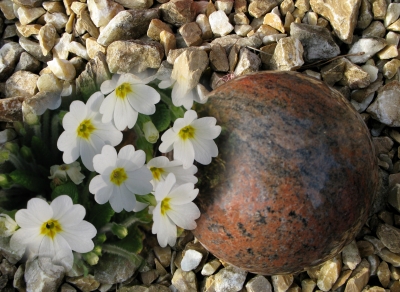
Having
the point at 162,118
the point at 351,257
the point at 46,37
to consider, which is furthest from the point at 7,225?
the point at 351,257

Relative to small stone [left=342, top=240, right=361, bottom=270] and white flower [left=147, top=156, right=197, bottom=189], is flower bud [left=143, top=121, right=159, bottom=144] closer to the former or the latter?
white flower [left=147, top=156, right=197, bottom=189]

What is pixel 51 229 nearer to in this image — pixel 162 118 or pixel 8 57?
pixel 162 118

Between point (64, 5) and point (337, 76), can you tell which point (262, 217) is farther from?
point (64, 5)

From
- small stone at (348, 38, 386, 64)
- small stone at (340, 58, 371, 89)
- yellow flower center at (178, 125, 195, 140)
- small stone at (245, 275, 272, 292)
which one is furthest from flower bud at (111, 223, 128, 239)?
small stone at (348, 38, 386, 64)

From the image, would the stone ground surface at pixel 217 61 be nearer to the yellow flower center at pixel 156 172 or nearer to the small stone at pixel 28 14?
the small stone at pixel 28 14

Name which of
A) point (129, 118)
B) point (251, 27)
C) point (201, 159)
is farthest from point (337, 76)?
point (129, 118)

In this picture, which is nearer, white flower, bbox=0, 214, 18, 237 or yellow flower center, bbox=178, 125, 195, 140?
yellow flower center, bbox=178, 125, 195, 140
